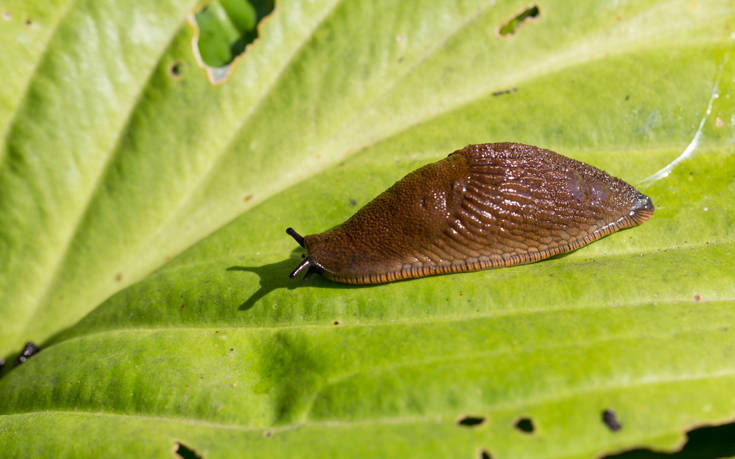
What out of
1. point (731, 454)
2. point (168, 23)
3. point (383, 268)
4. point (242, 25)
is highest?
point (168, 23)

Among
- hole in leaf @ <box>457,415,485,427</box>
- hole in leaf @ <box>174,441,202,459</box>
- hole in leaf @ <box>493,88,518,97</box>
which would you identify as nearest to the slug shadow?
hole in leaf @ <box>174,441,202,459</box>

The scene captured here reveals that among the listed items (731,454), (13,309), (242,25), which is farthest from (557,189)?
(13,309)

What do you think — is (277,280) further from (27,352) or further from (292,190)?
(27,352)

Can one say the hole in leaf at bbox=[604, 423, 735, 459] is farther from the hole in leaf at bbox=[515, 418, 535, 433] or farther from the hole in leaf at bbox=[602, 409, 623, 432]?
the hole in leaf at bbox=[515, 418, 535, 433]

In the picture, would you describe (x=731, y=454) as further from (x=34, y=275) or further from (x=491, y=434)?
(x=34, y=275)

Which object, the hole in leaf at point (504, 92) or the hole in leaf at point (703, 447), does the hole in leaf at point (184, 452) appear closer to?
the hole in leaf at point (703, 447)

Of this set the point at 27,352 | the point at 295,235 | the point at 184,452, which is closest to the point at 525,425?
the point at 184,452
